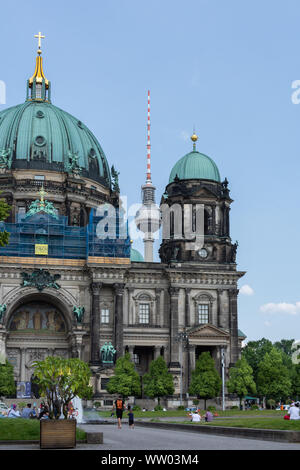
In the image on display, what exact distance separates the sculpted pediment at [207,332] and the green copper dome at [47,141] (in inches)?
1040

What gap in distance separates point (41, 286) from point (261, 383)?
26.6 metres

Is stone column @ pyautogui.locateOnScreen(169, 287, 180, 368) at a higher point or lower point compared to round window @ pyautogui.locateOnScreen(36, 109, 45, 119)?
lower

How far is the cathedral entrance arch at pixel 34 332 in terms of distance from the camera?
8306cm

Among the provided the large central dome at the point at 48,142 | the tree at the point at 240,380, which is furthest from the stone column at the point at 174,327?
the large central dome at the point at 48,142

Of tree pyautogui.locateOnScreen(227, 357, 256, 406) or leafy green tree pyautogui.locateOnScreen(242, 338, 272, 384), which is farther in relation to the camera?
leafy green tree pyautogui.locateOnScreen(242, 338, 272, 384)

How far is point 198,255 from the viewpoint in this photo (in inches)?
3381

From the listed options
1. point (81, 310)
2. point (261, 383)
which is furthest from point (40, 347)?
point (261, 383)

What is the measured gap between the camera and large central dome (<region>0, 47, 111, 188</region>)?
9494cm

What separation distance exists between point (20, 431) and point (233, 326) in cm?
5692

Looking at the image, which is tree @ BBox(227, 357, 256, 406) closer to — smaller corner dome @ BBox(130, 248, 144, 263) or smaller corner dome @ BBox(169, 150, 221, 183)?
smaller corner dome @ BBox(169, 150, 221, 183)

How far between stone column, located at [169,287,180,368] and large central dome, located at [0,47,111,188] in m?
21.9

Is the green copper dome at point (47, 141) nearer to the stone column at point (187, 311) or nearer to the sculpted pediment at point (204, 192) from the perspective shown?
the sculpted pediment at point (204, 192)

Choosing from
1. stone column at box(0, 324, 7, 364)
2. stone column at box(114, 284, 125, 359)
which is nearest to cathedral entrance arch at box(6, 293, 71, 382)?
stone column at box(0, 324, 7, 364)

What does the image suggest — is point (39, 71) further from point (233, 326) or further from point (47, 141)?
point (233, 326)
